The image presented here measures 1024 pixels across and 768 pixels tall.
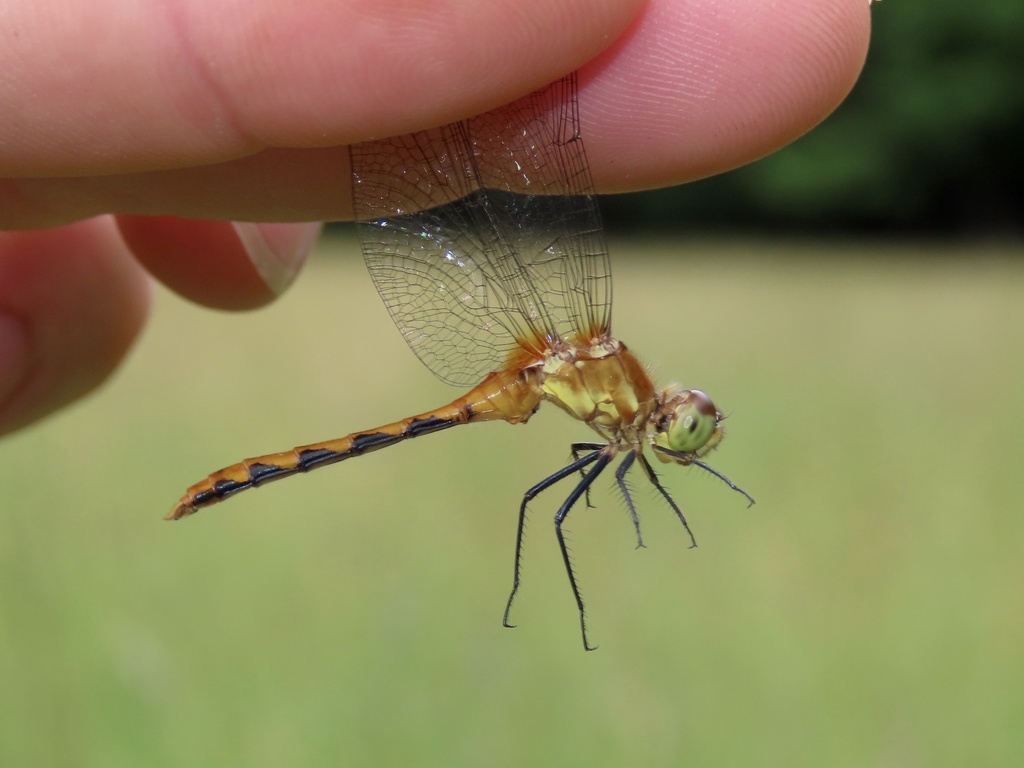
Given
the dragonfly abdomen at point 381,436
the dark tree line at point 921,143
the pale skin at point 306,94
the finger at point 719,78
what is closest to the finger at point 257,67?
the pale skin at point 306,94

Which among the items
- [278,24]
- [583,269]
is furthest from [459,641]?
[278,24]

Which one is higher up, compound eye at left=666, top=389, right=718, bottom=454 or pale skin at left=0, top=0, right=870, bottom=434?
pale skin at left=0, top=0, right=870, bottom=434

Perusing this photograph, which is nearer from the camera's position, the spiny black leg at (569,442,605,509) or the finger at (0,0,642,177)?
the finger at (0,0,642,177)

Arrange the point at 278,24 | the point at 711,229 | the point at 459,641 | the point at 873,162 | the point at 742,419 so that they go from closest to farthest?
1. the point at 278,24
2. the point at 459,641
3. the point at 742,419
4. the point at 873,162
5. the point at 711,229

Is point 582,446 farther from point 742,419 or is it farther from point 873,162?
point 873,162

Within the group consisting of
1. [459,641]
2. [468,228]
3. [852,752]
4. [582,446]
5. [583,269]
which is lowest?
[852,752]

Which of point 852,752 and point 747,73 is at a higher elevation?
point 747,73

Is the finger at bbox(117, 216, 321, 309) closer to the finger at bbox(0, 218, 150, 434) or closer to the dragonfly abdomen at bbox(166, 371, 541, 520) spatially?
the finger at bbox(0, 218, 150, 434)

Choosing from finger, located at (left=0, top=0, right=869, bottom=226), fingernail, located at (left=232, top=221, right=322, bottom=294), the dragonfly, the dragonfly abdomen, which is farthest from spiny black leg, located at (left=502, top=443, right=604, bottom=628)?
fingernail, located at (left=232, top=221, right=322, bottom=294)
